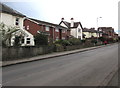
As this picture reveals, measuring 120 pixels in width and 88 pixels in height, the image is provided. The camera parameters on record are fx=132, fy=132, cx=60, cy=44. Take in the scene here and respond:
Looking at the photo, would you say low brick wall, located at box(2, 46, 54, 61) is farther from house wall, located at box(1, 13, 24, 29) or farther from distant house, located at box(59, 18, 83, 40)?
distant house, located at box(59, 18, 83, 40)

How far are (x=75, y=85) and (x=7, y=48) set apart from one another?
10.5 m

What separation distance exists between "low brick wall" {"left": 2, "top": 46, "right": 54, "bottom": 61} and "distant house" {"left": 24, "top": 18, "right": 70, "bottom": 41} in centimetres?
1032

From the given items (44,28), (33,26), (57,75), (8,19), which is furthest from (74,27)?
(57,75)

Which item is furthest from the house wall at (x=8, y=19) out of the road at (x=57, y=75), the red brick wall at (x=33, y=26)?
the road at (x=57, y=75)

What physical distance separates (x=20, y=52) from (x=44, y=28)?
20808 mm

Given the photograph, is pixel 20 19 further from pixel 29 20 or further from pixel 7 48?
pixel 7 48

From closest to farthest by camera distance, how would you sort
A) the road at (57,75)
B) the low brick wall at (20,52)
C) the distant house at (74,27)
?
the road at (57,75)
the low brick wall at (20,52)
the distant house at (74,27)

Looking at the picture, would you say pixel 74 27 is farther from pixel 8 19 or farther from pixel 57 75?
pixel 57 75

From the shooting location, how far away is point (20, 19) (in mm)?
24953

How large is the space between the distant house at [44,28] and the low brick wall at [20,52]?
1032 cm

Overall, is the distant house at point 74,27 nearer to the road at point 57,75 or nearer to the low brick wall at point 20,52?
the low brick wall at point 20,52

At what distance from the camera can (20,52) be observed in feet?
50.7

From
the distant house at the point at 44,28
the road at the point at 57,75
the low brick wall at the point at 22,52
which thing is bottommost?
the road at the point at 57,75

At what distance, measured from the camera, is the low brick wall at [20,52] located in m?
13.8
